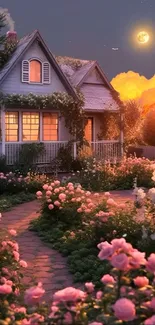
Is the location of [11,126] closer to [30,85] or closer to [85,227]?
[30,85]

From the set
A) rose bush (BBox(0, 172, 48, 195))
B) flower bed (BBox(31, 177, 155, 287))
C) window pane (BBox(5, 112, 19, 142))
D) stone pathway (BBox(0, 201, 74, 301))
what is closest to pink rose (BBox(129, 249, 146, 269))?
stone pathway (BBox(0, 201, 74, 301))

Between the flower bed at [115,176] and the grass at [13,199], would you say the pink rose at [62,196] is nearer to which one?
the grass at [13,199]

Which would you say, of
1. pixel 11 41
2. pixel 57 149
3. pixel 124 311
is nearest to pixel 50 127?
pixel 57 149

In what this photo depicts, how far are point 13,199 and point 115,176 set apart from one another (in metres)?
4.55

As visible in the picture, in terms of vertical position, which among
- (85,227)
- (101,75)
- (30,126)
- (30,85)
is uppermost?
(101,75)

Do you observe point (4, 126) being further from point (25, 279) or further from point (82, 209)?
point (25, 279)

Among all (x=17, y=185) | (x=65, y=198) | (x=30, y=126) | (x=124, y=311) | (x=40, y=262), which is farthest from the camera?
(x=30, y=126)

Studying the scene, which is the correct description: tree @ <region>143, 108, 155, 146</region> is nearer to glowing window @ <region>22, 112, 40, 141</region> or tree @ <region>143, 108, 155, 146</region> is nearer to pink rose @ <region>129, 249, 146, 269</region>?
glowing window @ <region>22, 112, 40, 141</region>

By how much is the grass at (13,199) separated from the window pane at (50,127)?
8.70 meters

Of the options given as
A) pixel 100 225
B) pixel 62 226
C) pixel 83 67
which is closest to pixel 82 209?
pixel 62 226

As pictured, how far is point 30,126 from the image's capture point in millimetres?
22422

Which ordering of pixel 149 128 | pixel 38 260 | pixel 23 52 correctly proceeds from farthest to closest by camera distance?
pixel 149 128 → pixel 23 52 → pixel 38 260

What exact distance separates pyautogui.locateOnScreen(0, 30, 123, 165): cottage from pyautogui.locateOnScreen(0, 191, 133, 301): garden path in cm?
1028

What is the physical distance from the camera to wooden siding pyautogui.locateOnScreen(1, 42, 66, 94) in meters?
21.3
